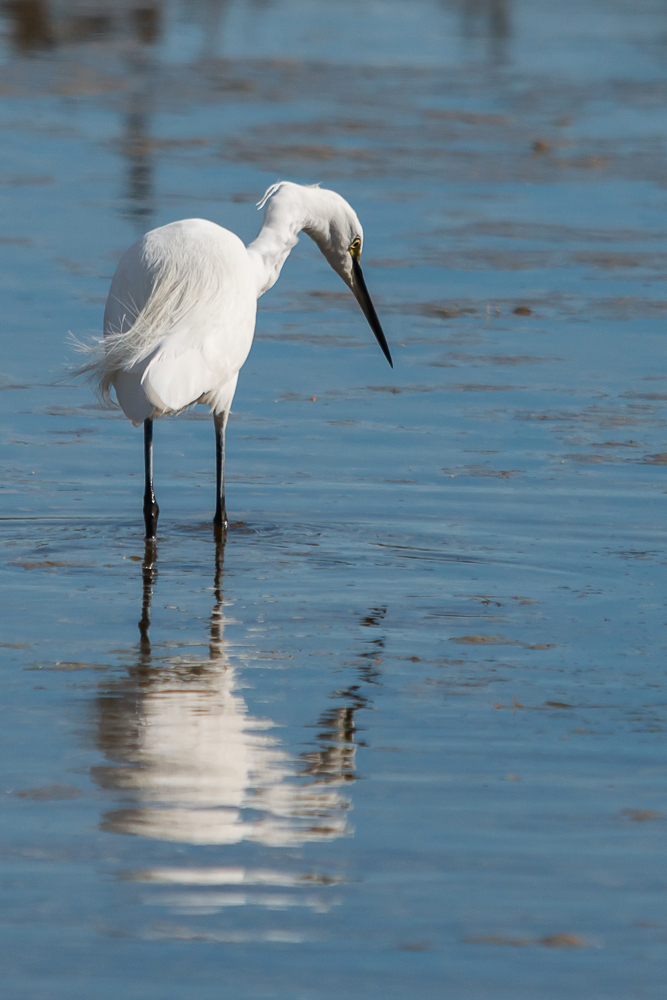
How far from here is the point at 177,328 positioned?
6.55 meters

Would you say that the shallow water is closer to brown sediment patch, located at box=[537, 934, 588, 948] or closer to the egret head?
brown sediment patch, located at box=[537, 934, 588, 948]

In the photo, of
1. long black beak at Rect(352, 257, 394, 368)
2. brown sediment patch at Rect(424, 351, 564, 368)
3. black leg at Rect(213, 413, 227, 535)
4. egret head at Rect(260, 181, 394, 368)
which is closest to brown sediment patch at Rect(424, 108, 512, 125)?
brown sediment patch at Rect(424, 351, 564, 368)

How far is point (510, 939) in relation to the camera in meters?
3.46

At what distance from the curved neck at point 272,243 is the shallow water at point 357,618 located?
0.84 metres

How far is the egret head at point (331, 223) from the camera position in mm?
7688

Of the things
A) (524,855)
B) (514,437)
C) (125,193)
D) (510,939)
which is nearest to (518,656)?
(524,855)

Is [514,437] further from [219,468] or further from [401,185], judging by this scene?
[401,185]

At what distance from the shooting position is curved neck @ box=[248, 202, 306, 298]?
743cm

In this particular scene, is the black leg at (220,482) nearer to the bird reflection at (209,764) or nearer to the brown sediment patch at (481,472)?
the brown sediment patch at (481,472)

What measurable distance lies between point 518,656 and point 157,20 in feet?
72.8

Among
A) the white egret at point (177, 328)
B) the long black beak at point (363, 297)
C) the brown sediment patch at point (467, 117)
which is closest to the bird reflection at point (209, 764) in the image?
the white egret at point (177, 328)

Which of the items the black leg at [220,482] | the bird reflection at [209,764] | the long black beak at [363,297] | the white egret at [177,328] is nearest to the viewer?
the bird reflection at [209,764]

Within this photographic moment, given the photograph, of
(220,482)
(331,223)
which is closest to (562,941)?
(220,482)

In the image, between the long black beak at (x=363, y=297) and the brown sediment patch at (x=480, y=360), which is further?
the brown sediment patch at (x=480, y=360)
